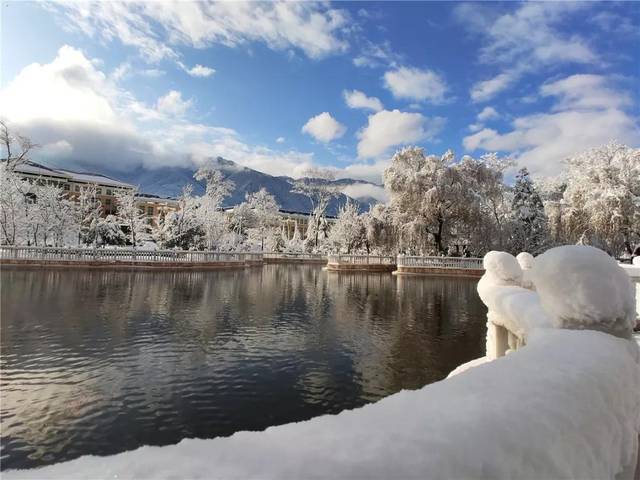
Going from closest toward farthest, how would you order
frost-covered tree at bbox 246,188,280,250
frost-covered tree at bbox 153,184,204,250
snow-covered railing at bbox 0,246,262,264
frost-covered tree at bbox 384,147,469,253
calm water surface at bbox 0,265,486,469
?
calm water surface at bbox 0,265,486,469 → snow-covered railing at bbox 0,246,262,264 → frost-covered tree at bbox 153,184,204,250 → frost-covered tree at bbox 384,147,469,253 → frost-covered tree at bbox 246,188,280,250

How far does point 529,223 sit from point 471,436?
32184mm

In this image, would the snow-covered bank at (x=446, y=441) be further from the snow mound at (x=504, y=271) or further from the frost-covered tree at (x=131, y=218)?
the frost-covered tree at (x=131, y=218)

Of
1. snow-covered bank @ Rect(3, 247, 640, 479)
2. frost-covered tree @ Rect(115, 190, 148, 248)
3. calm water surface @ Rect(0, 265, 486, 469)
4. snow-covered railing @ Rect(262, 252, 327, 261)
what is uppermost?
frost-covered tree @ Rect(115, 190, 148, 248)

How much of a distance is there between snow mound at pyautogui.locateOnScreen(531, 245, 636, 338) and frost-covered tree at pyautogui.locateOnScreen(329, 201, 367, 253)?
33484 millimetres

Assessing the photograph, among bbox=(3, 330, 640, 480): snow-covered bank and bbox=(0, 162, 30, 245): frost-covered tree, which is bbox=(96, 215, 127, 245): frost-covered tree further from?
bbox=(3, 330, 640, 480): snow-covered bank

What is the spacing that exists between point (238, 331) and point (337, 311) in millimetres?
3789

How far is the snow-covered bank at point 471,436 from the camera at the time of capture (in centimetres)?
79

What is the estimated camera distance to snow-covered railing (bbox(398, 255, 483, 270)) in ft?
87.9

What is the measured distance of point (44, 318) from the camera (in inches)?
347

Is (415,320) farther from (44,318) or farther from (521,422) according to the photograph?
(521,422)

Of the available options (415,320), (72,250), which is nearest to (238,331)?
(415,320)

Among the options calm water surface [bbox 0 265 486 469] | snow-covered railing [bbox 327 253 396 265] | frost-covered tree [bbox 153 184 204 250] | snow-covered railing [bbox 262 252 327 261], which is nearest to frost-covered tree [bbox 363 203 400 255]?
snow-covered railing [bbox 327 253 396 265]

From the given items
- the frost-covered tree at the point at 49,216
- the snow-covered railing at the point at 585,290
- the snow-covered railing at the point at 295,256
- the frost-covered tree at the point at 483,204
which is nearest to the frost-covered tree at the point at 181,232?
the frost-covered tree at the point at 49,216

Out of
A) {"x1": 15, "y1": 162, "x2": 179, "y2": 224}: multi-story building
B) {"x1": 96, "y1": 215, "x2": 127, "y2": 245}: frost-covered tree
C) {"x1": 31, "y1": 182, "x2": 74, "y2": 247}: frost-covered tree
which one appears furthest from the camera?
{"x1": 15, "y1": 162, "x2": 179, "y2": 224}: multi-story building
